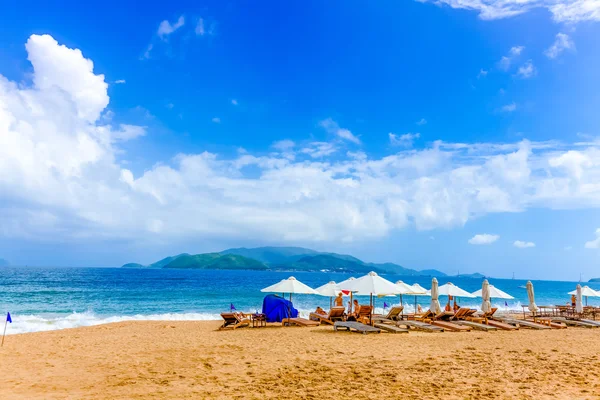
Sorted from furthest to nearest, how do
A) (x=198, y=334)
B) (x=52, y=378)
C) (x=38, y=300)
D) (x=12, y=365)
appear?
(x=38, y=300) → (x=198, y=334) → (x=12, y=365) → (x=52, y=378)

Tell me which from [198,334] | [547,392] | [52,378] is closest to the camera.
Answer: [547,392]

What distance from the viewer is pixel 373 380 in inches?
282

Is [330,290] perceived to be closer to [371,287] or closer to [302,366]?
[371,287]

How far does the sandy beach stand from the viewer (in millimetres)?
6566

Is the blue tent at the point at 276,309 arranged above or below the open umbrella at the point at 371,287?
below

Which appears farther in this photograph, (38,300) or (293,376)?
(38,300)

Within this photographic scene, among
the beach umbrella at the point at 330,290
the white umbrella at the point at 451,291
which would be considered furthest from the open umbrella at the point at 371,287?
the white umbrella at the point at 451,291

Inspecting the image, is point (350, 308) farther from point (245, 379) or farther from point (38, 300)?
point (38, 300)

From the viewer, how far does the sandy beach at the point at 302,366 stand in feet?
21.5

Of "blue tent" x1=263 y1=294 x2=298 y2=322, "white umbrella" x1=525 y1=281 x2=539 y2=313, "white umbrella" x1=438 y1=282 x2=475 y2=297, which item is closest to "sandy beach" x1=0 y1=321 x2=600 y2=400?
"blue tent" x1=263 y1=294 x2=298 y2=322

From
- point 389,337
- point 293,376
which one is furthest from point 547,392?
point 389,337

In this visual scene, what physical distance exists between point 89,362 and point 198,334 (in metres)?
5.03

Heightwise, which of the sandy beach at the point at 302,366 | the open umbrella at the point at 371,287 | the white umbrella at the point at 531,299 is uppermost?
the open umbrella at the point at 371,287

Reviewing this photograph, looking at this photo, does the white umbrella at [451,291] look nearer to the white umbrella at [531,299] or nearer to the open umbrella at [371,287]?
the white umbrella at [531,299]
